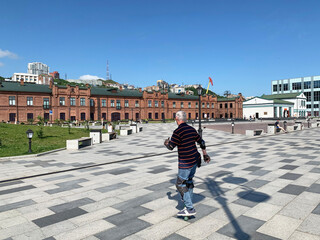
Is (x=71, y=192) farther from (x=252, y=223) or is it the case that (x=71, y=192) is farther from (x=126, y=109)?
(x=126, y=109)

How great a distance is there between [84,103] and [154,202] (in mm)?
55065

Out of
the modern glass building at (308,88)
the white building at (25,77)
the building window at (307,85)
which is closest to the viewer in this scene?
the modern glass building at (308,88)

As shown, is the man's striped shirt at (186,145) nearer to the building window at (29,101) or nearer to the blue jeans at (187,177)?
the blue jeans at (187,177)

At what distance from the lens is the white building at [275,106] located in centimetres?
7619

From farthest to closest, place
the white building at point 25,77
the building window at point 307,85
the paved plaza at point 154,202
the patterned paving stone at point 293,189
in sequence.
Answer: the white building at point 25,77 → the building window at point 307,85 → the patterned paving stone at point 293,189 → the paved plaza at point 154,202

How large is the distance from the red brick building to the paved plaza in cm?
4486

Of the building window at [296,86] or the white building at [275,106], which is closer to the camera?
the white building at [275,106]

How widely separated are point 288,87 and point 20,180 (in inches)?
4343

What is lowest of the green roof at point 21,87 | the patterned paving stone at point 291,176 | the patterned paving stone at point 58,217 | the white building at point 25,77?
the patterned paving stone at point 58,217

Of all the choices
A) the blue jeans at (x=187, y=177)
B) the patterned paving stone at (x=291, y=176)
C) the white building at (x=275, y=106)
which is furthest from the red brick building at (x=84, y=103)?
the blue jeans at (x=187, y=177)

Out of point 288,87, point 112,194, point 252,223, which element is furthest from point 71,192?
point 288,87

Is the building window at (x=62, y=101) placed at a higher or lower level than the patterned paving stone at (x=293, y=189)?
higher

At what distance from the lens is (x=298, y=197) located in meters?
5.61

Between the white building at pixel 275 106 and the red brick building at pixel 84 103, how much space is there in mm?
15898
